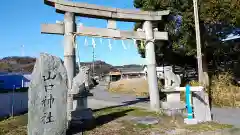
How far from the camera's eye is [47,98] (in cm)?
668

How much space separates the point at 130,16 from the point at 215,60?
419 inches

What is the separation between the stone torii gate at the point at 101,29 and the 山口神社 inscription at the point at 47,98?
116 inches

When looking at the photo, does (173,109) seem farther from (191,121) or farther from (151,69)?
(151,69)

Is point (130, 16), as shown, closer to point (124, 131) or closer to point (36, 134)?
point (124, 131)

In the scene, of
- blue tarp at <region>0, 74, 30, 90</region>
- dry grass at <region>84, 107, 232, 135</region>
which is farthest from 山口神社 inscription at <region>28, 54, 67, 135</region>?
blue tarp at <region>0, 74, 30, 90</region>

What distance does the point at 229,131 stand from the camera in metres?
8.20

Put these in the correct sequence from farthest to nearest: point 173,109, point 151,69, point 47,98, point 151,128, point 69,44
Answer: point 151,69 → point 69,44 → point 173,109 → point 151,128 → point 47,98

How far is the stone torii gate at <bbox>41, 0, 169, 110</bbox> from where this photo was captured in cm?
1091

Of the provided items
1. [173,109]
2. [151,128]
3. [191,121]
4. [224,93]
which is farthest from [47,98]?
[224,93]

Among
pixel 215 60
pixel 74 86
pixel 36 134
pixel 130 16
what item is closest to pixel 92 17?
pixel 130 16

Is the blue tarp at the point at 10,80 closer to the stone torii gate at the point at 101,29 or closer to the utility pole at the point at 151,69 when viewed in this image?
the stone torii gate at the point at 101,29

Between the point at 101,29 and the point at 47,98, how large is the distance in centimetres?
594

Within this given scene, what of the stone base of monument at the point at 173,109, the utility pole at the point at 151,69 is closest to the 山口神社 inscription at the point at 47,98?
the stone base of monument at the point at 173,109

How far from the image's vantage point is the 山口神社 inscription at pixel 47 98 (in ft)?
21.0
